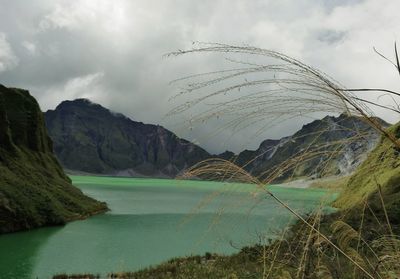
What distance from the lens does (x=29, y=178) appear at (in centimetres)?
6531

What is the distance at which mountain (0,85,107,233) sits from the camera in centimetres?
5044

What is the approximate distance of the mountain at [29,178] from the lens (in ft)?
165

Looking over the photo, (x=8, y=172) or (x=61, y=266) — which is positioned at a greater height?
(x=8, y=172)

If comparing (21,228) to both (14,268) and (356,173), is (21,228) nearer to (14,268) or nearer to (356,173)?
(14,268)

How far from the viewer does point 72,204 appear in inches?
2509

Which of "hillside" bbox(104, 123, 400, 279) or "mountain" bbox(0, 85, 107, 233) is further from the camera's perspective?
"mountain" bbox(0, 85, 107, 233)

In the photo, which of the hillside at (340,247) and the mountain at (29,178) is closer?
the hillside at (340,247)

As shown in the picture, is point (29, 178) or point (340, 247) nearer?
point (340, 247)

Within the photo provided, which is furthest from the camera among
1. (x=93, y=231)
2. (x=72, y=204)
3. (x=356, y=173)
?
(x=72, y=204)

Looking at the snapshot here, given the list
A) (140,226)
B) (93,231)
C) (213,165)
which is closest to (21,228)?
(93,231)

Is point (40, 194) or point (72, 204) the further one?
point (72, 204)

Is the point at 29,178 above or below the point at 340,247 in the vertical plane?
above

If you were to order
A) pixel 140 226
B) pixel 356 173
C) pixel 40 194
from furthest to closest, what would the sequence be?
pixel 40 194 < pixel 140 226 < pixel 356 173

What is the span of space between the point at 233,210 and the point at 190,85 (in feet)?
1.87
